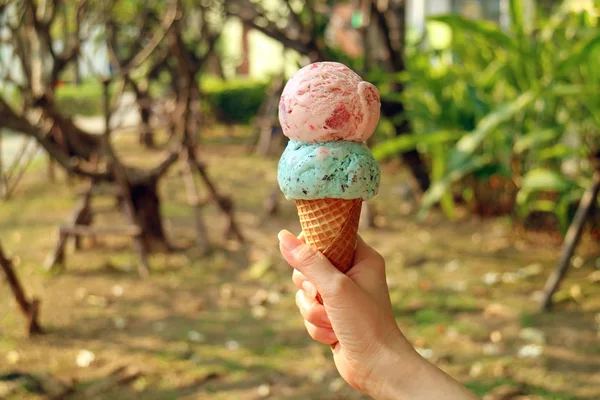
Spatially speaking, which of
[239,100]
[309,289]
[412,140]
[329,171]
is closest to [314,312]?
[309,289]

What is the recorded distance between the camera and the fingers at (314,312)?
4.08ft

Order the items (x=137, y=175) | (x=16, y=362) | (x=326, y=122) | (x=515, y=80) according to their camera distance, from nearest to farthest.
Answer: (x=326, y=122) → (x=16, y=362) → (x=515, y=80) → (x=137, y=175)

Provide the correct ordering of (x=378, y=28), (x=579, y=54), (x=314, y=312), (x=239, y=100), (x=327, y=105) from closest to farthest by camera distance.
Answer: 1. (x=327, y=105)
2. (x=314, y=312)
3. (x=579, y=54)
4. (x=378, y=28)
5. (x=239, y=100)

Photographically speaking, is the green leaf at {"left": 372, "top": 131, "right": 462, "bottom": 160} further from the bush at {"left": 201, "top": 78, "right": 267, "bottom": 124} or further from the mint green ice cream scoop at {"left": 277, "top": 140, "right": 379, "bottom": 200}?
the bush at {"left": 201, "top": 78, "right": 267, "bottom": 124}

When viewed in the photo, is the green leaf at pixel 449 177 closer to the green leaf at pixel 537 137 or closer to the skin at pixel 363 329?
the green leaf at pixel 537 137

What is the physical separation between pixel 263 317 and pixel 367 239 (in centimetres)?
144

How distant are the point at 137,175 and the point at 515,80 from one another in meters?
2.46

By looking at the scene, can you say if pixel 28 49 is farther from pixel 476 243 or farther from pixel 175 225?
pixel 476 243

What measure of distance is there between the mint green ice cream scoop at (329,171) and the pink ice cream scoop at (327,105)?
0.02m

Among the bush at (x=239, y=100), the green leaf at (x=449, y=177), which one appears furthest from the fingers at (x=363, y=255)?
the bush at (x=239, y=100)

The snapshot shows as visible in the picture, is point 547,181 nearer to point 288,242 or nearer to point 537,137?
point 537,137

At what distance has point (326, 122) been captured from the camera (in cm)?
115

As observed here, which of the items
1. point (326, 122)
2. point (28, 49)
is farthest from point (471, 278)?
point (28, 49)

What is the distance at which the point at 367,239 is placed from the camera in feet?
15.4
